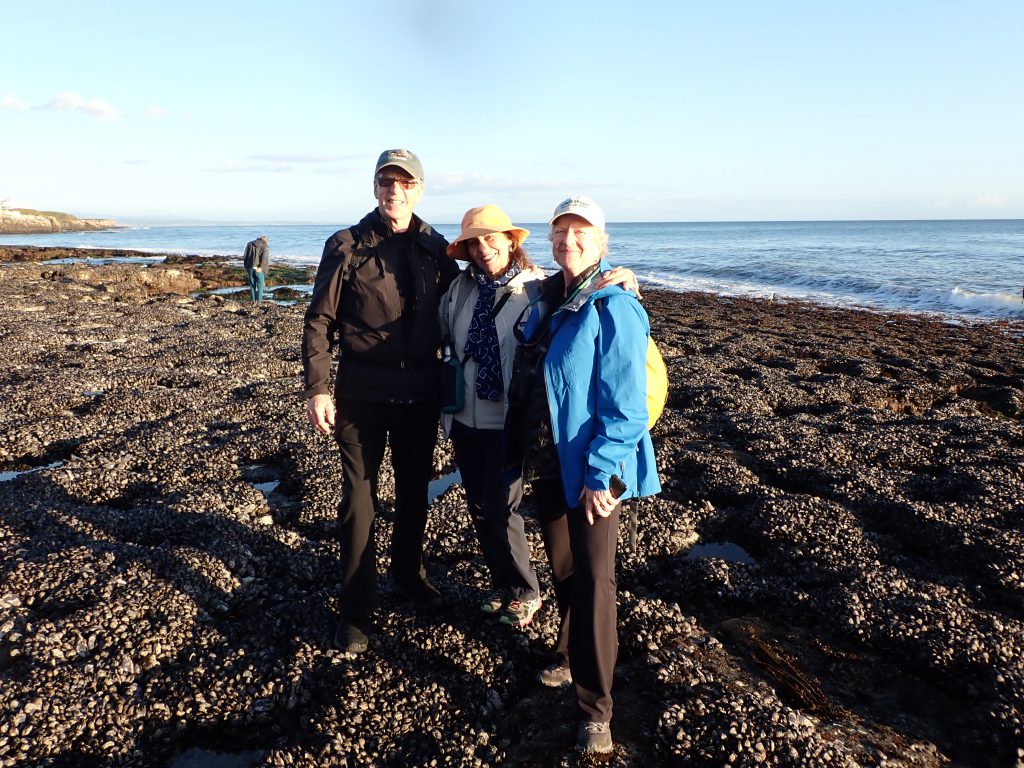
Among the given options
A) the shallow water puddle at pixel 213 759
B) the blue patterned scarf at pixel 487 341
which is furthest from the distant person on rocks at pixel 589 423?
the shallow water puddle at pixel 213 759

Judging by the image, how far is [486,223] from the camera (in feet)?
13.5

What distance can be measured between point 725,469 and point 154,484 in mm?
7215

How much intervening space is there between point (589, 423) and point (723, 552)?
3857 mm

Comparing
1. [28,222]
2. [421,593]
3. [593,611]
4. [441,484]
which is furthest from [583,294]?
[28,222]

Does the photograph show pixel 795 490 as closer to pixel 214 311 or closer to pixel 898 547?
pixel 898 547

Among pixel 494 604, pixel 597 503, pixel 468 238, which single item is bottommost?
pixel 494 604

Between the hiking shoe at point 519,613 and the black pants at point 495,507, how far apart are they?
2.1 inches

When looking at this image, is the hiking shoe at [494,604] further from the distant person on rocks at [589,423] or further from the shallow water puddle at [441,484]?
the shallow water puddle at [441,484]

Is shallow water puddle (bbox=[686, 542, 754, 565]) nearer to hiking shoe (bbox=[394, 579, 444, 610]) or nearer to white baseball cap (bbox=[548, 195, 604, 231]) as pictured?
hiking shoe (bbox=[394, 579, 444, 610])

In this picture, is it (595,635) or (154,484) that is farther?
A: (154,484)

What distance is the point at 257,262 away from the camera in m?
25.6

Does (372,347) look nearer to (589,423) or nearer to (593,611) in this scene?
(589,423)

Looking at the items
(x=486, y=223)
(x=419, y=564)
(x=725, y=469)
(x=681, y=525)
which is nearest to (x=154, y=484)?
(x=419, y=564)

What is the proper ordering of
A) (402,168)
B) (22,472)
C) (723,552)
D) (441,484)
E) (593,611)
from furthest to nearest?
(441,484)
(22,472)
(723,552)
(402,168)
(593,611)
